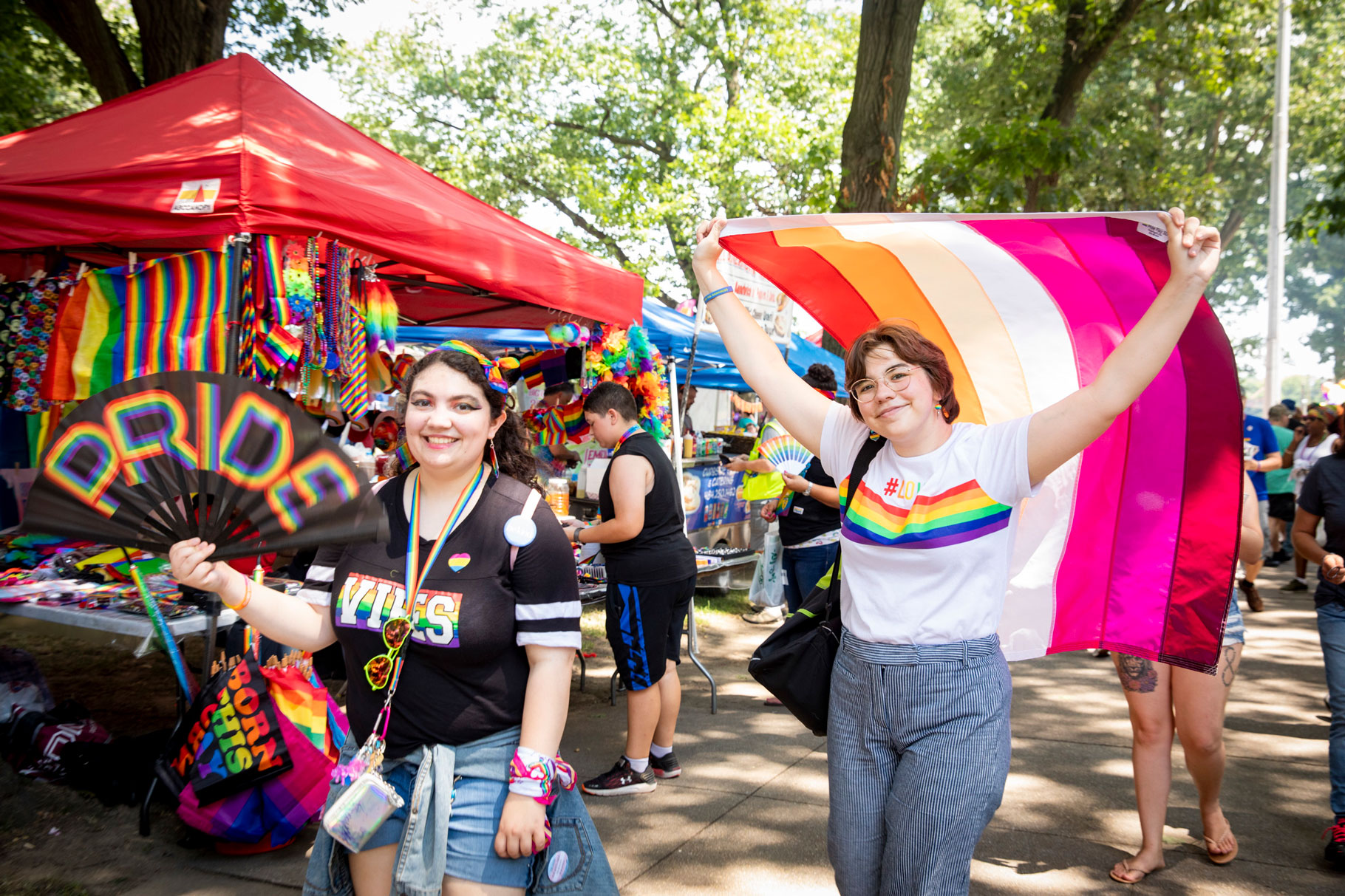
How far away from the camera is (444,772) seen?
2.02 metres

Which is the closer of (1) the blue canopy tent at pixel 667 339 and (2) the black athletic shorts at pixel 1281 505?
(1) the blue canopy tent at pixel 667 339

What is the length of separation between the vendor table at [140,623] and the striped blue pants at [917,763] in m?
2.69

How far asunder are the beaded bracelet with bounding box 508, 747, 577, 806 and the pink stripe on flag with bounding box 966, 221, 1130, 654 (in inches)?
61.6

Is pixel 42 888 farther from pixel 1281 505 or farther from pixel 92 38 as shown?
pixel 1281 505

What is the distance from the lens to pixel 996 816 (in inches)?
169

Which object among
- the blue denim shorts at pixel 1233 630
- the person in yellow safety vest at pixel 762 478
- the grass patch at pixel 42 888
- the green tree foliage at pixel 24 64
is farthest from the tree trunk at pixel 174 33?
the blue denim shorts at pixel 1233 630

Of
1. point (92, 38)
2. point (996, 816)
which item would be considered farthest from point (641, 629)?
point (92, 38)

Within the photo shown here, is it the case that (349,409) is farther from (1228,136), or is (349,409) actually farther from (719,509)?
(1228,136)

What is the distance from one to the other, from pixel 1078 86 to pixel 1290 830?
989 cm

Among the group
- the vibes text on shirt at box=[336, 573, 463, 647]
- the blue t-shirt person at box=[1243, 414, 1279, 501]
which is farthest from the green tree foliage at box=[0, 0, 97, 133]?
the blue t-shirt person at box=[1243, 414, 1279, 501]

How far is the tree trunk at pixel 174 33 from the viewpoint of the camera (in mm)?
7617

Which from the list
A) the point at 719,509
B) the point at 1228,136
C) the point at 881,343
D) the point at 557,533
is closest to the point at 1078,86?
the point at 719,509

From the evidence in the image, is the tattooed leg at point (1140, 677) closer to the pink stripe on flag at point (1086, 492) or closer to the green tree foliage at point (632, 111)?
the pink stripe on flag at point (1086, 492)

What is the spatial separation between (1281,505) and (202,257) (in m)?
11.9
